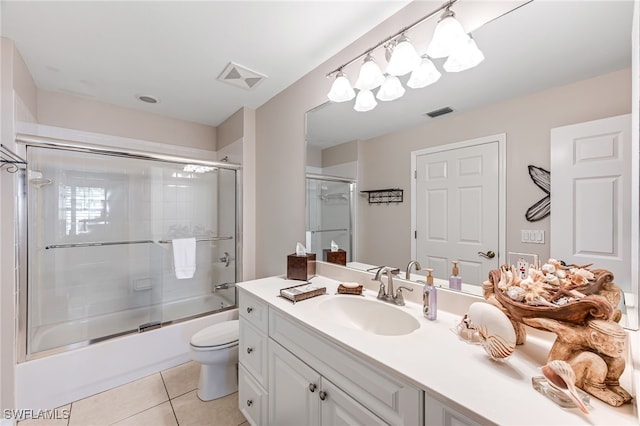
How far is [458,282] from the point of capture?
1.16 meters

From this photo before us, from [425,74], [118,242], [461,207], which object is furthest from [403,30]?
[118,242]

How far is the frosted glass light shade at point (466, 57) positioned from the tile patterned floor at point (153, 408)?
2.24m

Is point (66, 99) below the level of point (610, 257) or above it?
above

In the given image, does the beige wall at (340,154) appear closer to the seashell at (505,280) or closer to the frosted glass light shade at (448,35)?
the frosted glass light shade at (448,35)

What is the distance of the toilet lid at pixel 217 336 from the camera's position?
174 cm

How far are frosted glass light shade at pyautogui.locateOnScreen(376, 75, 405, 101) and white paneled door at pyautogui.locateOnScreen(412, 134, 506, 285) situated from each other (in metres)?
0.36

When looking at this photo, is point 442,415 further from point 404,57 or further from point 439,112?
point 404,57

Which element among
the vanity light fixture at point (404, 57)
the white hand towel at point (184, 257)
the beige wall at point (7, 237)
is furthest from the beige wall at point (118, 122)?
the vanity light fixture at point (404, 57)

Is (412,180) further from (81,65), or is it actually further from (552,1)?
(81,65)

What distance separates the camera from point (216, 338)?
1.79 m

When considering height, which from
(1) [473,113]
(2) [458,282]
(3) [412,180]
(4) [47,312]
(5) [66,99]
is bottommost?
(4) [47,312]

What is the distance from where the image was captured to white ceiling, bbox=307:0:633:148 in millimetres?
818

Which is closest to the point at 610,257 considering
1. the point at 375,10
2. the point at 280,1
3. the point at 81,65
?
the point at 375,10

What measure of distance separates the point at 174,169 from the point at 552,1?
286cm
